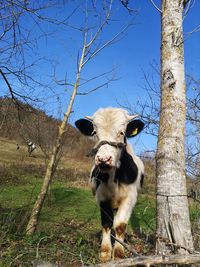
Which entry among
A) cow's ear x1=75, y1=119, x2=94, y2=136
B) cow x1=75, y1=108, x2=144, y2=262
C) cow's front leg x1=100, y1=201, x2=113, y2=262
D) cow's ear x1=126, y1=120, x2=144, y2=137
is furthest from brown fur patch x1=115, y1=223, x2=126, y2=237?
cow's ear x1=75, y1=119, x2=94, y2=136

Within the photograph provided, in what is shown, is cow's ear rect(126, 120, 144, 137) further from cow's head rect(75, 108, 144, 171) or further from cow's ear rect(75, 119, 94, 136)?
cow's ear rect(75, 119, 94, 136)

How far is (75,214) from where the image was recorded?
1130cm

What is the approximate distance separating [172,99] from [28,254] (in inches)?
104

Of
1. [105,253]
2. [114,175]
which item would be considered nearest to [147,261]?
[105,253]

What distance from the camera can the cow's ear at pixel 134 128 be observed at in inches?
270

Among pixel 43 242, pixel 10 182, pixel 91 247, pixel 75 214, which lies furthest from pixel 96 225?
pixel 10 182

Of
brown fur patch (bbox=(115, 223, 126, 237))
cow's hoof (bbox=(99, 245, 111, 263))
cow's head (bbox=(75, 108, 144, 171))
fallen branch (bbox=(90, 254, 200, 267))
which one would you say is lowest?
fallen branch (bbox=(90, 254, 200, 267))

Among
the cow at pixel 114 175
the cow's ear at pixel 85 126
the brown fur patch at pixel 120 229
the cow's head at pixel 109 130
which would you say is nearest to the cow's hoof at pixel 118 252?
the cow at pixel 114 175

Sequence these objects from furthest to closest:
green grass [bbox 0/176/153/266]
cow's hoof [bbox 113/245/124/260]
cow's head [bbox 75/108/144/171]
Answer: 1. cow's hoof [bbox 113/245/124/260]
2. cow's head [bbox 75/108/144/171]
3. green grass [bbox 0/176/153/266]

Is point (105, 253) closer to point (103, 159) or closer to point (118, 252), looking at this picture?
point (118, 252)

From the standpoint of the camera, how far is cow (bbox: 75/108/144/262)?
6.08 m

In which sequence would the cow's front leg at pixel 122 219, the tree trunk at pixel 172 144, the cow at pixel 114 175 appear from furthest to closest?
the cow's front leg at pixel 122 219
the cow at pixel 114 175
the tree trunk at pixel 172 144

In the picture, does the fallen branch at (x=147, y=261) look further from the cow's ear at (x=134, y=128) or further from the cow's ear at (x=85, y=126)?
the cow's ear at (x=85, y=126)

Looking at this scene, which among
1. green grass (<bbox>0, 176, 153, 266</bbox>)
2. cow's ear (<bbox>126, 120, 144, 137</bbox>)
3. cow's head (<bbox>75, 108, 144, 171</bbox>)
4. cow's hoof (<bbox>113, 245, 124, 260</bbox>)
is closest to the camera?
green grass (<bbox>0, 176, 153, 266</bbox>)
